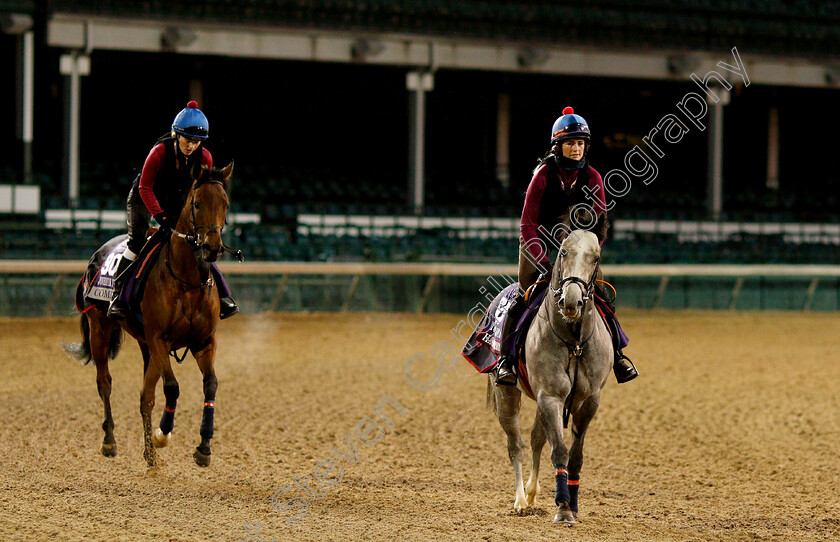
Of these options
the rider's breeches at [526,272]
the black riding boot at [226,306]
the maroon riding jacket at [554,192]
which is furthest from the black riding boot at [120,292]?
the maroon riding jacket at [554,192]

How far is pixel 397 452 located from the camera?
28.6ft

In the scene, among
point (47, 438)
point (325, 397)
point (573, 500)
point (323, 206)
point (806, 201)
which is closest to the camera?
point (573, 500)

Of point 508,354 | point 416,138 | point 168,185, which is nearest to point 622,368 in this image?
point 508,354

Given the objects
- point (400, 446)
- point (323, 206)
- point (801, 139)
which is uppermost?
point (801, 139)

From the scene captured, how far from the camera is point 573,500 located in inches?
241

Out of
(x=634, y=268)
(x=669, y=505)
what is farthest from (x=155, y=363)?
(x=634, y=268)

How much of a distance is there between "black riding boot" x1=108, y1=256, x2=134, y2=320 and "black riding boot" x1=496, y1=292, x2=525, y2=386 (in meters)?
3.07

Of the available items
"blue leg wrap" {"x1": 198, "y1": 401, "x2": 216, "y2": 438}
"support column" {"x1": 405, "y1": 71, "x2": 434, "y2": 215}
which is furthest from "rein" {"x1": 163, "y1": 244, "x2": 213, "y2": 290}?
"support column" {"x1": 405, "y1": 71, "x2": 434, "y2": 215}

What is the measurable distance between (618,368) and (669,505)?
1.13m

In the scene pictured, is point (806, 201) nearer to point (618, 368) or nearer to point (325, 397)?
point (325, 397)

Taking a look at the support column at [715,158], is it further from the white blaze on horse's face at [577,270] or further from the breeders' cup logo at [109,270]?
the white blaze on horse's face at [577,270]

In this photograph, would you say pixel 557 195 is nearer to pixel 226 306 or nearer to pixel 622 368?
pixel 622 368

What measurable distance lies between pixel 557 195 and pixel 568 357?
1.09 metres

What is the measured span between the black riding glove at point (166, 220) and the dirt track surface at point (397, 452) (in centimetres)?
188
